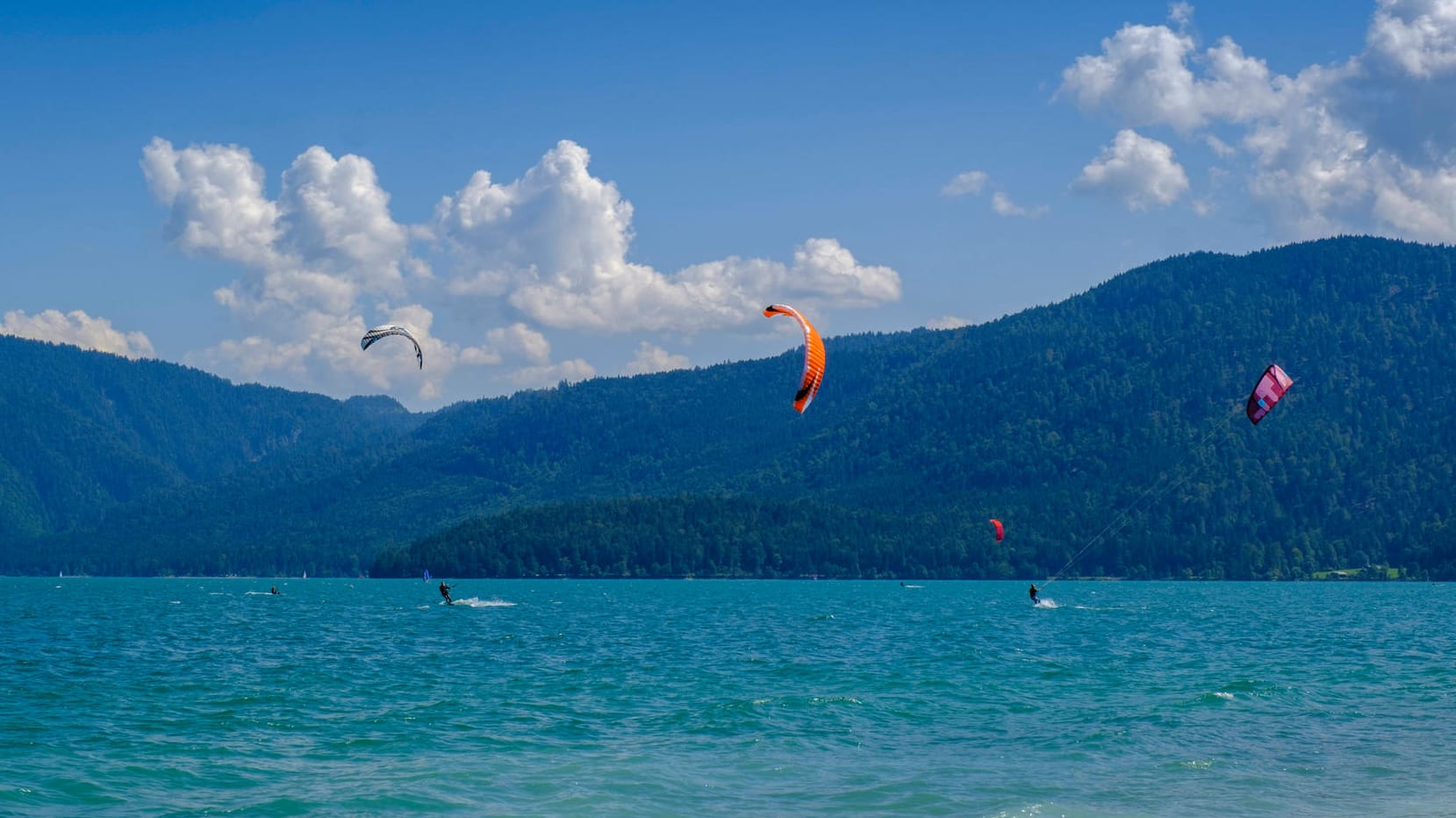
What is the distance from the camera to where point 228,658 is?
62531mm

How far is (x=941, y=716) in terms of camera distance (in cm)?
4372

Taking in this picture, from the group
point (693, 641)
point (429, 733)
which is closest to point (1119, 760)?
point (429, 733)

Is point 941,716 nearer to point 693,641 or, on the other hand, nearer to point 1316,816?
point 1316,816

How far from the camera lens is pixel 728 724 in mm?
41844

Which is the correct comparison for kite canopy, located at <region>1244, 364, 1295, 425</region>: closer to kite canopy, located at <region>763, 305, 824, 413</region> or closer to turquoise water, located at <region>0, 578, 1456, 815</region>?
turquoise water, located at <region>0, 578, 1456, 815</region>

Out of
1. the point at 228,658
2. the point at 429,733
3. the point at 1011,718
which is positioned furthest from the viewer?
the point at 228,658

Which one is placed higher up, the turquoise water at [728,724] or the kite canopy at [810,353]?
the kite canopy at [810,353]

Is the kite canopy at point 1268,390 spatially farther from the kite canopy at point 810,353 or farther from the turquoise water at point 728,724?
the kite canopy at point 810,353

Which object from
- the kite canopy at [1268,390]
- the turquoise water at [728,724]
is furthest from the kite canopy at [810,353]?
the kite canopy at [1268,390]

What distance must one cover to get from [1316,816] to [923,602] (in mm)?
107531

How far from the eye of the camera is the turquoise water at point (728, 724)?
105ft

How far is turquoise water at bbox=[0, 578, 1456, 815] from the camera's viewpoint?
32.0 metres

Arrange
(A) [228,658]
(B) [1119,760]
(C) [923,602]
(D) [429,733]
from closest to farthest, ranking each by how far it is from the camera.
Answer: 1. (B) [1119,760]
2. (D) [429,733]
3. (A) [228,658]
4. (C) [923,602]

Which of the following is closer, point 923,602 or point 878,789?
point 878,789
